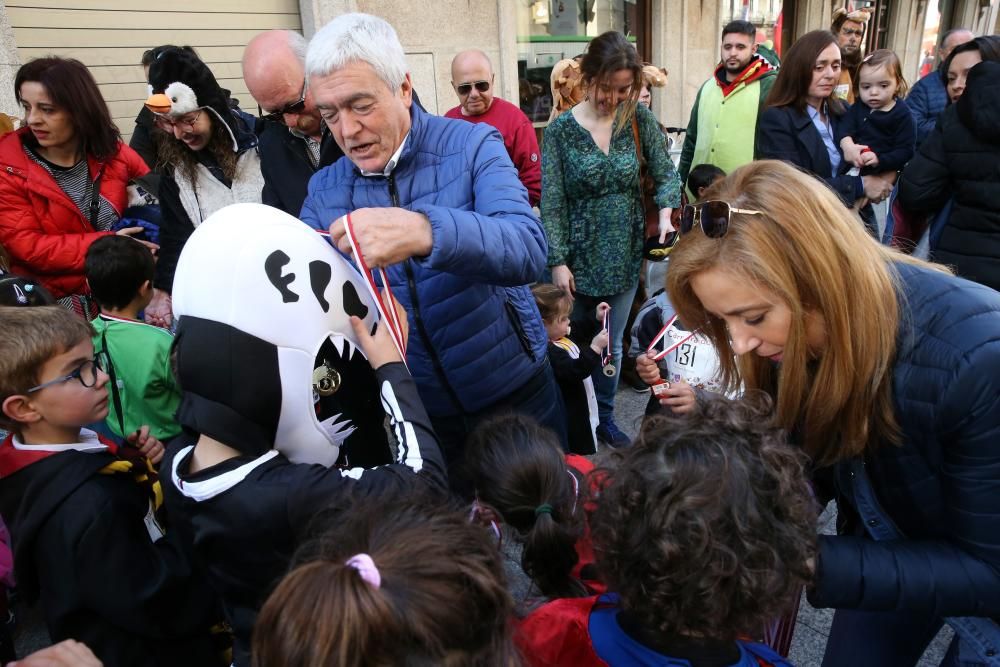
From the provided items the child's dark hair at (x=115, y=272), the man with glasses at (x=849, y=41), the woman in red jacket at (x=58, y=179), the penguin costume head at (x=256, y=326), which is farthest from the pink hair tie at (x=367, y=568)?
the man with glasses at (x=849, y=41)

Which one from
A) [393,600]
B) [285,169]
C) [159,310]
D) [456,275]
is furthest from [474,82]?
[393,600]

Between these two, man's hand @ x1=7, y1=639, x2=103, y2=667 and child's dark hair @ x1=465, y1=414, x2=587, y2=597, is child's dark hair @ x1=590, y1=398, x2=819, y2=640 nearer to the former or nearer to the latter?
child's dark hair @ x1=465, y1=414, x2=587, y2=597

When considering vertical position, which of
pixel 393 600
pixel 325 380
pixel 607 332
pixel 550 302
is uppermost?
pixel 325 380

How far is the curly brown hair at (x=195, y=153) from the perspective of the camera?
2719 millimetres

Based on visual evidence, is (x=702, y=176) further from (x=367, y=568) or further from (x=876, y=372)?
(x=367, y=568)

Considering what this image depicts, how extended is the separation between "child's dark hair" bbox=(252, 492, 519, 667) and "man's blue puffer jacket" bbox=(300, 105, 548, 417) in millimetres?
627

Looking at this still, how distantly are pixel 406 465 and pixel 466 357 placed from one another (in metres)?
0.51

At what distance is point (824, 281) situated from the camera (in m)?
1.17

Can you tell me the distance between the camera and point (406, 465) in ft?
4.27

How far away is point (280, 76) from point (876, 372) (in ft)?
6.86

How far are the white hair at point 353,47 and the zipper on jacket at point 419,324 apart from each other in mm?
265

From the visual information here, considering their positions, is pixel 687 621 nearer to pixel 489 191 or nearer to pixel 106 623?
pixel 489 191

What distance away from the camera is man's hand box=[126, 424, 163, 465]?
7.35 ft

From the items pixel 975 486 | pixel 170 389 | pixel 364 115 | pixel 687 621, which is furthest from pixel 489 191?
pixel 170 389
